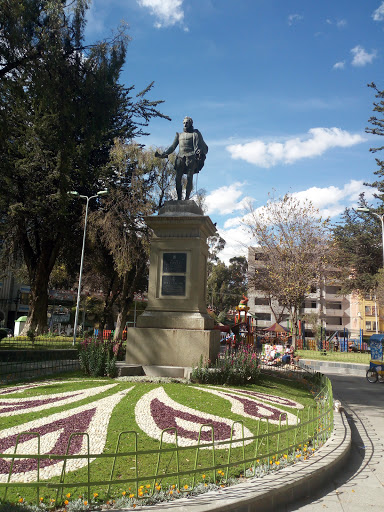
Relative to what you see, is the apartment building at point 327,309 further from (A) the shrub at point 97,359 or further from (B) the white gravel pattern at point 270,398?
(B) the white gravel pattern at point 270,398

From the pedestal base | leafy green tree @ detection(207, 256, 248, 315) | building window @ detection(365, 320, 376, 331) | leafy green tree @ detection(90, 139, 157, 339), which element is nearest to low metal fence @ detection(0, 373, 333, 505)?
the pedestal base

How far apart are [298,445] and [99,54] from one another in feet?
45.9

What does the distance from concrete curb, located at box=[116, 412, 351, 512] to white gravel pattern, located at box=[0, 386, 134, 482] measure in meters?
1.33

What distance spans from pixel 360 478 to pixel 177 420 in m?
2.60

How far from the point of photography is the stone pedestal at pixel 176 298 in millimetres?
10430

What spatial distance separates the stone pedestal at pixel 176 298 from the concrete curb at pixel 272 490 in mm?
4820

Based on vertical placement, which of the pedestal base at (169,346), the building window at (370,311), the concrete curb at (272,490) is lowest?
the concrete curb at (272,490)

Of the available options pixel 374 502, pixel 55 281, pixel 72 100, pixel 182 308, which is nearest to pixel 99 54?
pixel 72 100

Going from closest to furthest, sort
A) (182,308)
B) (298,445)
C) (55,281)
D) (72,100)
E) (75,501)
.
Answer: (75,501) < (298,445) < (182,308) < (72,100) < (55,281)

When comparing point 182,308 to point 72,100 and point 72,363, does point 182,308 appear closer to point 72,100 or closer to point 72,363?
point 72,363

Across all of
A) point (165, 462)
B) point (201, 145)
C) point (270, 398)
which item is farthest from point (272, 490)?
point (201, 145)

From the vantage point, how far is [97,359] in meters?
10.1

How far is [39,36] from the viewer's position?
534 inches

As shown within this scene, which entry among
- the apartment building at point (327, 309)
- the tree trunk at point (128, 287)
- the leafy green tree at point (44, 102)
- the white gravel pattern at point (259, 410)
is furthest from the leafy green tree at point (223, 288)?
the white gravel pattern at point (259, 410)
